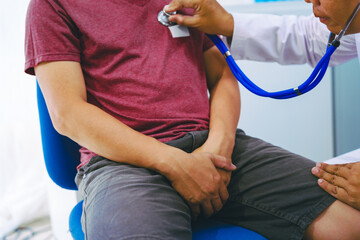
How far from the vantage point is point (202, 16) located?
117 centimetres

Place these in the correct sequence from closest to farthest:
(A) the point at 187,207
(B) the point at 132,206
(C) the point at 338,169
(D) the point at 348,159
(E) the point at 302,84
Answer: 1. (B) the point at 132,206
2. (A) the point at 187,207
3. (C) the point at 338,169
4. (E) the point at 302,84
5. (D) the point at 348,159

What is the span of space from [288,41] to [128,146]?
853 millimetres

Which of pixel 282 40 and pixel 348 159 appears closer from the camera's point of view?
pixel 348 159

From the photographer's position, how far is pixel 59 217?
1.74 m

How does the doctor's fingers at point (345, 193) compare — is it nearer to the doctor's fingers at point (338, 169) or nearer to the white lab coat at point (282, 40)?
the doctor's fingers at point (338, 169)

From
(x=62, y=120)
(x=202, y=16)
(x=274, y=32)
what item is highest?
(x=202, y=16)

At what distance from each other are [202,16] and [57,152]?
2.11ft

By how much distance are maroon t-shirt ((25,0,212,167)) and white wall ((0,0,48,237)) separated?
1060 mm

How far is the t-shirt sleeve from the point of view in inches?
37.5

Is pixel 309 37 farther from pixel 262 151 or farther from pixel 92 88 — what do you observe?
pixel 92 88

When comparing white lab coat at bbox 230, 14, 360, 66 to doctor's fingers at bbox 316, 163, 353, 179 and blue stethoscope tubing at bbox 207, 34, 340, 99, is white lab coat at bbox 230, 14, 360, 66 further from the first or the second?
doctor's fingers at bbox 316, 163, 353, 179

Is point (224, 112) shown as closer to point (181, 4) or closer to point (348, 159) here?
point (181, 4)

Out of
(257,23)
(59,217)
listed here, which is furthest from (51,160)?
(257,23)

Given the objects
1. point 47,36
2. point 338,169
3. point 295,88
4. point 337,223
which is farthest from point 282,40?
point 47,36
